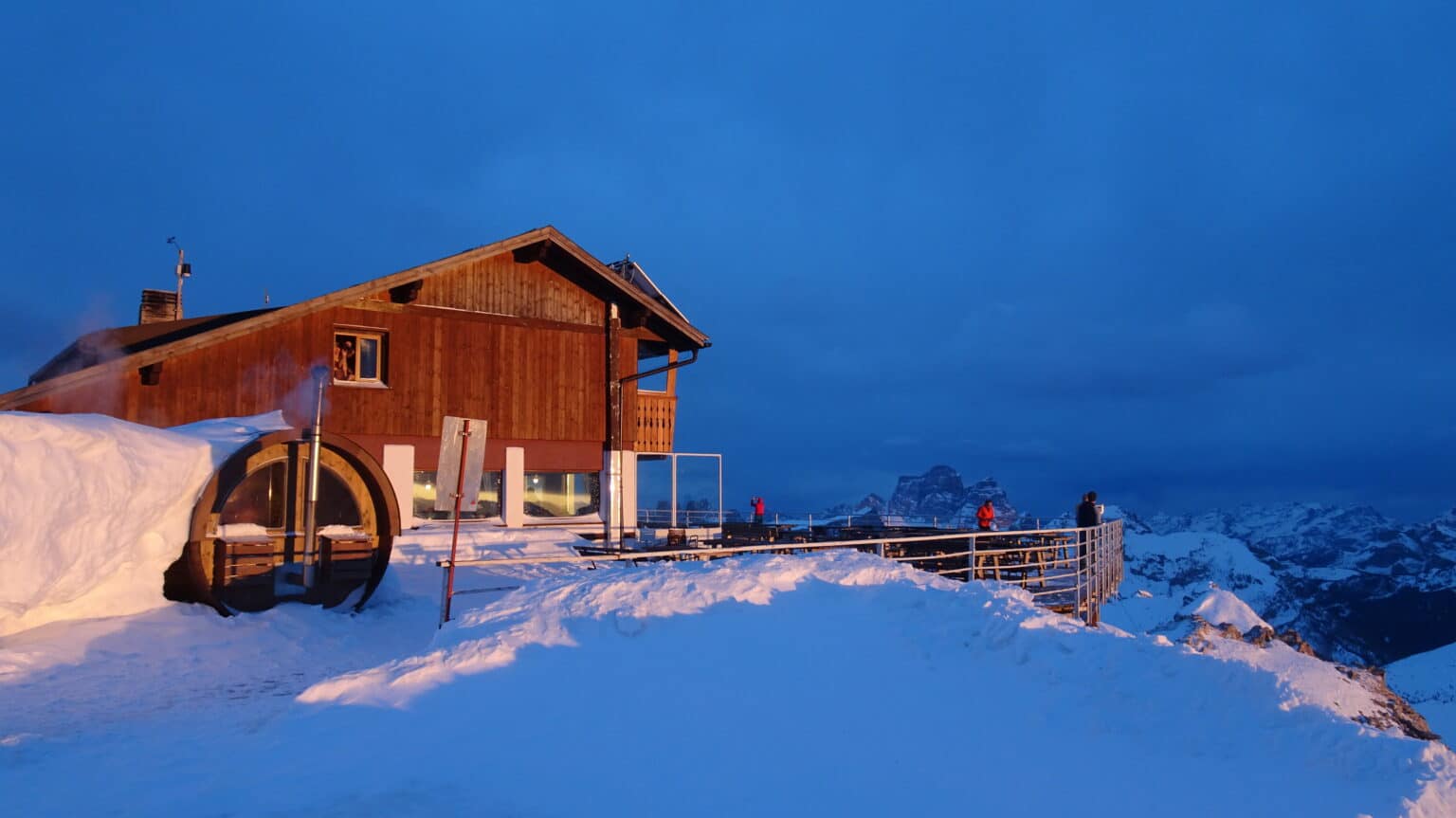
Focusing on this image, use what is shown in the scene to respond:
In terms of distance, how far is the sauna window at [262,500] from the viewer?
15891mm

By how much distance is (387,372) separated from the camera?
20688 millimetres

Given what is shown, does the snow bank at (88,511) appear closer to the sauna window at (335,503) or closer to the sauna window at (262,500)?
the sauna window at (262,500)

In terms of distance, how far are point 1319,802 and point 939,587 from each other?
5122mm

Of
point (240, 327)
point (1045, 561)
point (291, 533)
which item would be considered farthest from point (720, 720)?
point (240, 327)

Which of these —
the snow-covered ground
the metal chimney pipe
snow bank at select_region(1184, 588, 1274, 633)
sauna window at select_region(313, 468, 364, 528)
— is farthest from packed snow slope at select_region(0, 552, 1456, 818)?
snow bank at select_region(1184, 588, 1274, 633)

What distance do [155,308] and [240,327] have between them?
13.9 metres

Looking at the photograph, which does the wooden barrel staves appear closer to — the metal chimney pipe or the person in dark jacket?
the metal chimney pipe

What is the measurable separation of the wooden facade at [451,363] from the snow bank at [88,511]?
4113 mm

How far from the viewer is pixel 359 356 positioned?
2067 cm

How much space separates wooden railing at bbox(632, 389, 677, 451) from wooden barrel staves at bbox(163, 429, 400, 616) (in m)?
8.21

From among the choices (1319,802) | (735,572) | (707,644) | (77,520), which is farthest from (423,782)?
(77,520)

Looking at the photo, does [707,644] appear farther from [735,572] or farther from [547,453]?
[547,453]

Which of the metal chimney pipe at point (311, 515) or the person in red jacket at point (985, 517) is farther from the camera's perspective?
the person in red jacket at point (985, 517)

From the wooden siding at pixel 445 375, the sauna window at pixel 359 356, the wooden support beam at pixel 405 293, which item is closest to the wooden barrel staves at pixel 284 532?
the wooden siding at pixel 445 375
